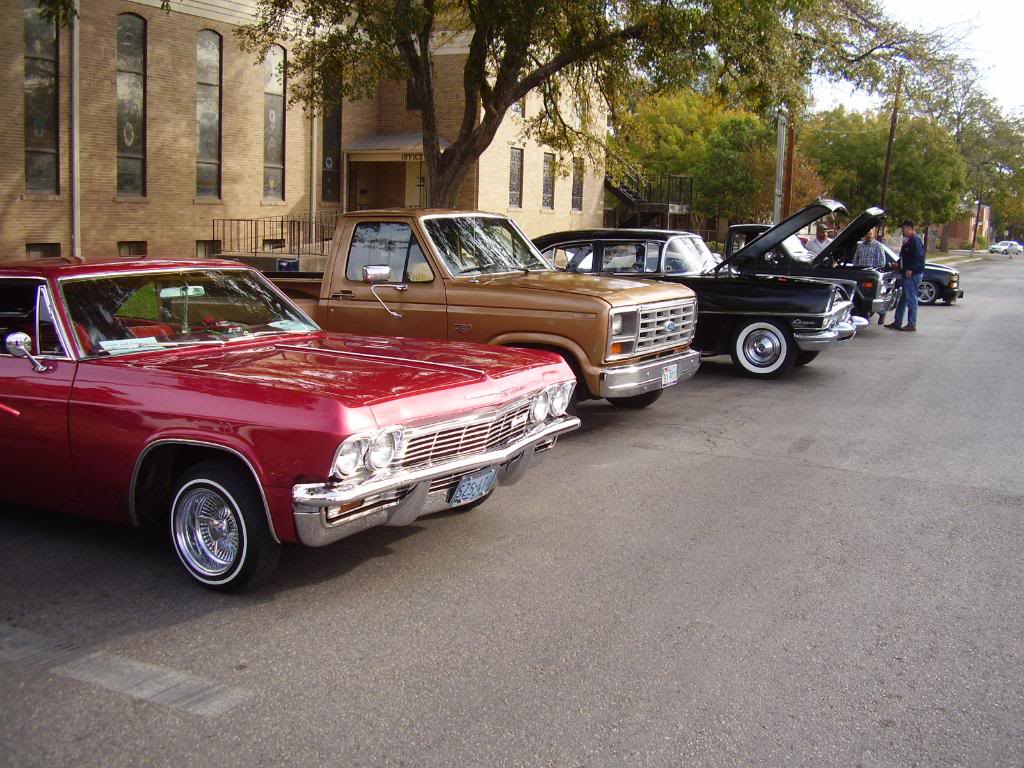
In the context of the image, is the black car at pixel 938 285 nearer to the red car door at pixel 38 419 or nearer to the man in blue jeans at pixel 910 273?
the man in blue jeans at pixel 910 273

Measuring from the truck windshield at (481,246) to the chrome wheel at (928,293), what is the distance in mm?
17850

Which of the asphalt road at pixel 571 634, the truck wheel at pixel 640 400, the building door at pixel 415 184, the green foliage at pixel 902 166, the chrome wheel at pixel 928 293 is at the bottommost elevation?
the asphalt road at pixel 571 634

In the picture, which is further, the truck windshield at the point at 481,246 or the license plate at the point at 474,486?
the truck windshield at the point at 481,246

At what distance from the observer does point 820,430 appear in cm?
941

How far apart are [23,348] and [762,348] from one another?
9.12 meters

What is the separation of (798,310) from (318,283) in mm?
5776

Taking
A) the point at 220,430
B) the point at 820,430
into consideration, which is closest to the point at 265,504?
the point at 220,430

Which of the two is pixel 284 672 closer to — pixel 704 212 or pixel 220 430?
pixel 220 430

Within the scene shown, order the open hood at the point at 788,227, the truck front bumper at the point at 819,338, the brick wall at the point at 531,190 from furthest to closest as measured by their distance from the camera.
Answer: the brick wall at the point at 531,190 → the open hood at the point at 788,227 → the truck front bumper at the point at 819,338

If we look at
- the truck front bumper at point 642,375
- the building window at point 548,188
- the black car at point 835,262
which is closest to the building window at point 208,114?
the building window at point 548,188

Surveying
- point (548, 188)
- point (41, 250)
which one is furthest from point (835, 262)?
point (548, 188)

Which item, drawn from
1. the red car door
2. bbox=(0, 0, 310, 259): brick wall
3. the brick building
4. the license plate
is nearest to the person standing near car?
the brick building

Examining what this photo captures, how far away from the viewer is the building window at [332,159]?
98.1 feet

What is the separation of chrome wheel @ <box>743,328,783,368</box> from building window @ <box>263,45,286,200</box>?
18.1m
